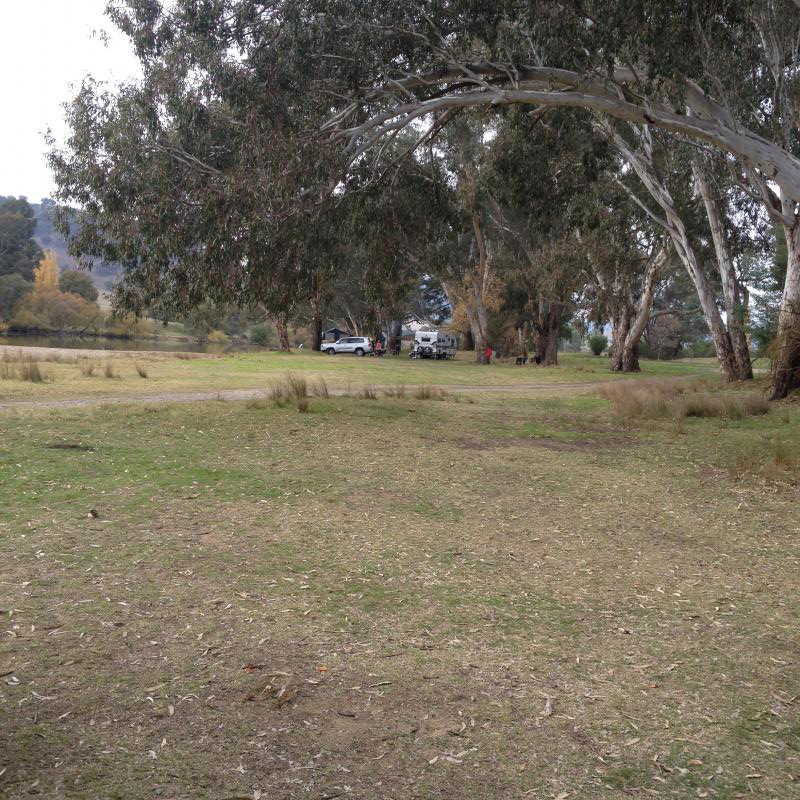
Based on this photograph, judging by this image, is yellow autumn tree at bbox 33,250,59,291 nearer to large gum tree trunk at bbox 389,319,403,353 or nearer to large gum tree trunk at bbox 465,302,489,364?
large gum tree trunk at bbox 389,319,403,353

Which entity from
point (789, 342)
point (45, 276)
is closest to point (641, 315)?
point (789, 342)

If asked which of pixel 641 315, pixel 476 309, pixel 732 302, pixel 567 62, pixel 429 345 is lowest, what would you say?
pixel 429 345

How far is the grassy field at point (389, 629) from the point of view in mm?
2820

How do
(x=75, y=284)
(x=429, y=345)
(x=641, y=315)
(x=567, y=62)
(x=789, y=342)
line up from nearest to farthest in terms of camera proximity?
1. (x=567, y=62)
2. (x=789, y=342)
3. (x=641, y=315)
4. (x=429, y=345)
5. (x=75, y=284)

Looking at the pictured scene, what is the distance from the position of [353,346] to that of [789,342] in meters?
41.4

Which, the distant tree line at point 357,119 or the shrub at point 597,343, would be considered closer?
the distant tree line at point 357,119

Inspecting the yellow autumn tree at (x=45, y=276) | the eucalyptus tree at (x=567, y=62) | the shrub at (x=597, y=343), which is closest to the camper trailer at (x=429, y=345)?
the shrub at (x=597, y=343)

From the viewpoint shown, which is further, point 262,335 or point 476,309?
point 262,335

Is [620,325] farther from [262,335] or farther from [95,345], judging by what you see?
[262,335]

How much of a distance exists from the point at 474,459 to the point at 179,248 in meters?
6.07

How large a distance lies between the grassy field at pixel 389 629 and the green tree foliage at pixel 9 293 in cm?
7463

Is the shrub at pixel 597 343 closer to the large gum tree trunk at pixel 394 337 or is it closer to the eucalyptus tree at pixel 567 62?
the large gum tree trunk at pixel 394 337

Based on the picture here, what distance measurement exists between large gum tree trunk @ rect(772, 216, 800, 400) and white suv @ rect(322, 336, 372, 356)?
38887 mm

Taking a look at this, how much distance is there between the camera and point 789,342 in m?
15.9
